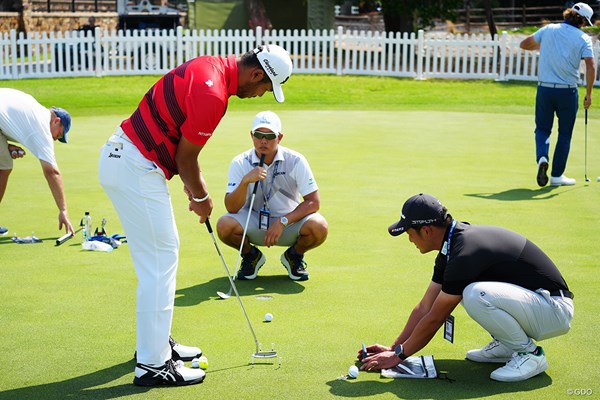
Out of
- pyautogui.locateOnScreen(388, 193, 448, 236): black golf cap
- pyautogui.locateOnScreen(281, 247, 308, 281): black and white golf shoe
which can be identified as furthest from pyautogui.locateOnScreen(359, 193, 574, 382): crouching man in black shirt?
pyautogui.locateOnScreen(281, 247, 308, 281): black and white golf shoe

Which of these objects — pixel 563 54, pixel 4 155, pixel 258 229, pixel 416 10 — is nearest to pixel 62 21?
pixel 416 10

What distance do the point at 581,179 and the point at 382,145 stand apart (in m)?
3.79

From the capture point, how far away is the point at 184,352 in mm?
6160

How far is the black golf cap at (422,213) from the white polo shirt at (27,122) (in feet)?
13.0

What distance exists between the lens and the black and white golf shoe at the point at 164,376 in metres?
5.73

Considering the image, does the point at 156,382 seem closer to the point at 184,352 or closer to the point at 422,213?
the point at 184,352

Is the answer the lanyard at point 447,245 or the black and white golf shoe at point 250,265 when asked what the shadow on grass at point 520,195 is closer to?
the black and white golf shoe at point 250,265

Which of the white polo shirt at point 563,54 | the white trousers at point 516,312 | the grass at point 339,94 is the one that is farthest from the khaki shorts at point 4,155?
the grass at point 339,94

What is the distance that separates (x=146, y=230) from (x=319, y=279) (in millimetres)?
2882

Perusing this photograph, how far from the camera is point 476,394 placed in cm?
559

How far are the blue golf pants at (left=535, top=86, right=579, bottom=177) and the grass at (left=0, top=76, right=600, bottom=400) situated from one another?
454 mm

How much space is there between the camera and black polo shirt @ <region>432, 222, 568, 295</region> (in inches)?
223

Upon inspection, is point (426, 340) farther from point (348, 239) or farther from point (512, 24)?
point (512, 24)

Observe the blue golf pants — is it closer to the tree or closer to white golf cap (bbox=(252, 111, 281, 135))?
white golf cap (bbox=(252, 111, 281, 135))
